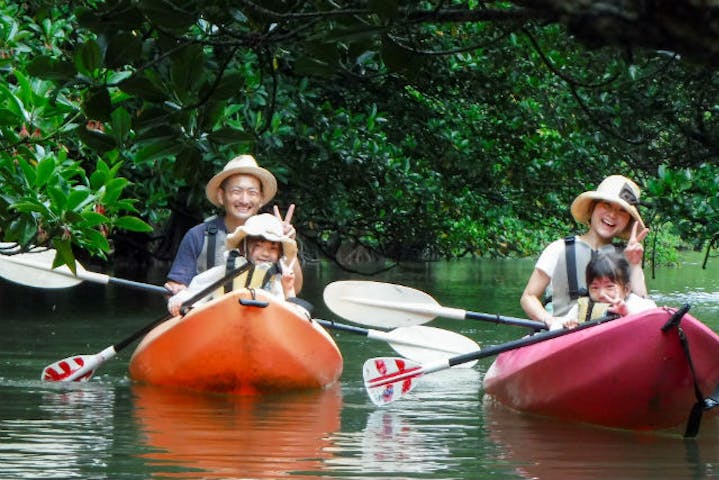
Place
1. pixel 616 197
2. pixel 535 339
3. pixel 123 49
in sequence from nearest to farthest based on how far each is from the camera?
pixel 123 49, pixel 535 339, pixel 616 197

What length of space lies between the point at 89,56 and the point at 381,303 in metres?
6.15

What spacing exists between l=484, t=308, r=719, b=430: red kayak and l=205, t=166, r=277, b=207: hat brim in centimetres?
236

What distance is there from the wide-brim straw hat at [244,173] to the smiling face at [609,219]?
83.3 inches

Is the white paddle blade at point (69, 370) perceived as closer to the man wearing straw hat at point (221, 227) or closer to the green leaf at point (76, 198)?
the man wearing straw hat at point (221, 227)

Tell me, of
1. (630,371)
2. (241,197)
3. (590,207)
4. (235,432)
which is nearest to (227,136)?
(235,432)

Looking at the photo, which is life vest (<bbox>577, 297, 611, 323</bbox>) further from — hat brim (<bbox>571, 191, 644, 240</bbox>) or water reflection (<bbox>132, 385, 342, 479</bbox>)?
water reflection (<bbox>132, 385, 342, 479</bbox>)

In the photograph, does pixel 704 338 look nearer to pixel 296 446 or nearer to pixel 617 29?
pixel 296 446

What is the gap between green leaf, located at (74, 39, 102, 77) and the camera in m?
2.54

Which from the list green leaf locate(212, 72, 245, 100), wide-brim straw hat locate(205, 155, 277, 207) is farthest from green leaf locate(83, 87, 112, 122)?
wide-brim straw hat locate(205, 155, 277, 207)

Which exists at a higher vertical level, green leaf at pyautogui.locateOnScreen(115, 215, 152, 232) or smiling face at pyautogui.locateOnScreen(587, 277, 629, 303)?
green leaf at pyautogui.locateOnScreen(115, 215, 152, 232)

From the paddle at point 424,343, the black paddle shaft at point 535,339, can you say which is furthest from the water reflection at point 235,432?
the paddle at point 424,343

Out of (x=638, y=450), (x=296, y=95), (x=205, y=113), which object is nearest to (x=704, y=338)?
(x=638, y=450)

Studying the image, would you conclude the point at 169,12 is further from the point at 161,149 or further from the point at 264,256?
the point at 264,256

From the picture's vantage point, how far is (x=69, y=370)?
311 inches
